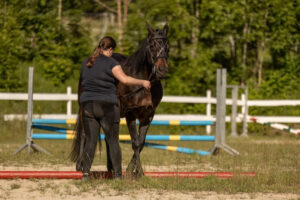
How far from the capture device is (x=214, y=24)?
19656 millimetres

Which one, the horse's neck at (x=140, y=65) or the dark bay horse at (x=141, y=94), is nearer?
the dark bay horse at (x=141, y=94)

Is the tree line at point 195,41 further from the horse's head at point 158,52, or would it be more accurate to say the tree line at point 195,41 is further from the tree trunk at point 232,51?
the horse's head at point 158,52

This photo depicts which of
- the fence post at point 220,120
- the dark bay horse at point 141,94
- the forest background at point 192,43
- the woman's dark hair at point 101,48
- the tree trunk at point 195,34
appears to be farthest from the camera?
the tree trunk at point 195,34

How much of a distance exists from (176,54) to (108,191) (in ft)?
43.8

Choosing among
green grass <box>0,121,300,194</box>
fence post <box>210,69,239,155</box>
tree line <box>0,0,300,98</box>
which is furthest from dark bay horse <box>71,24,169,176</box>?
tree line <box>0,0,300,98</box>

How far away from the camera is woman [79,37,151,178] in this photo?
23.3 ft

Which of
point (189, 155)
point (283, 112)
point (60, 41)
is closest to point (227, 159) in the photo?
point (189, 155)

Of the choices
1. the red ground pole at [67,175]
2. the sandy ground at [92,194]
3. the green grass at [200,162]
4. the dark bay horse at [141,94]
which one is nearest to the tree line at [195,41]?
the green grass at [200,162]

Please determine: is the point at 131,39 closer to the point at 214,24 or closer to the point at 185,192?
the point at 214,24

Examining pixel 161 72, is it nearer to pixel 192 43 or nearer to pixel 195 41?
pixel 195 41

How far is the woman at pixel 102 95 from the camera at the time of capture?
7113mm

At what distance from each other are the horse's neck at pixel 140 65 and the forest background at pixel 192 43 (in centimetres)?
1014

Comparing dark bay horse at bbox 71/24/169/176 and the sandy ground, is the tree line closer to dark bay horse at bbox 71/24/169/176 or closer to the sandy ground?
dark bay horse at bbox 71/24/169/176

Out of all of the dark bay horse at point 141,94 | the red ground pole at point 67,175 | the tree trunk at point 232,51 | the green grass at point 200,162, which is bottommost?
the green grass at point 200,162
